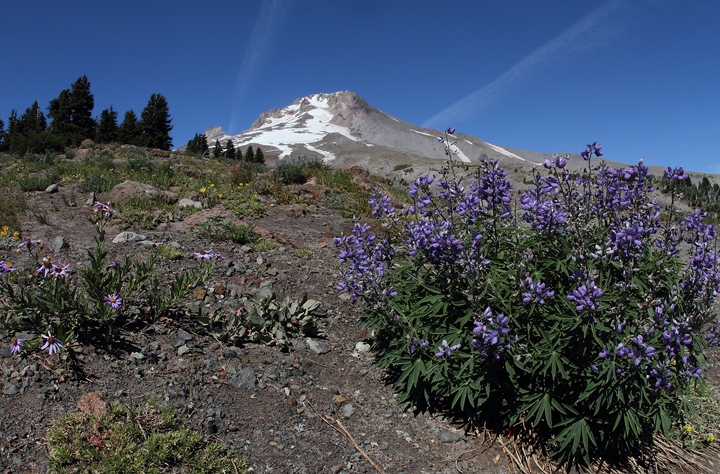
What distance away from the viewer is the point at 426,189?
2.84m

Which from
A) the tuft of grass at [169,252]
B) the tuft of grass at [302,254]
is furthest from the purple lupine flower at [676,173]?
the tuft of grass at [169,252]

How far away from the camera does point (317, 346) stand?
406 cm

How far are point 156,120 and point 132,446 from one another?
51.2 meters

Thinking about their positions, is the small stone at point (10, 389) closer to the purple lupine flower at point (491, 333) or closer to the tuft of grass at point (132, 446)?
the tuft of grass at point (132, 446)

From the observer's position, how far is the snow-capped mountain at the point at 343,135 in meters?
82.1

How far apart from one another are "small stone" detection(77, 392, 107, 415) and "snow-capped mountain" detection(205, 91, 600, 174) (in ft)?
198

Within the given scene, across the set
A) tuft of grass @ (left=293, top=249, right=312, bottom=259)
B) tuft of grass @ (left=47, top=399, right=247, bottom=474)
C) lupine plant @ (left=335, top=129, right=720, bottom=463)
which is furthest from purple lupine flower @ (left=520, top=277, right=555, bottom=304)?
tuft of grass @ (left=293, top=249, right=312, bottom=259)

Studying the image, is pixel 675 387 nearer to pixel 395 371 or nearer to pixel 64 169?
pixel 395 371

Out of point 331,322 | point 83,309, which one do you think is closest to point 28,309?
point 83,309

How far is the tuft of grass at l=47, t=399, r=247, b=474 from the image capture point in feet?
7.30

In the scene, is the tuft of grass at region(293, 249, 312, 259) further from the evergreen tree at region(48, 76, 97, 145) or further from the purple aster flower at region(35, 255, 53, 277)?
the evergreen tree at region(48, 76, 97, 145)

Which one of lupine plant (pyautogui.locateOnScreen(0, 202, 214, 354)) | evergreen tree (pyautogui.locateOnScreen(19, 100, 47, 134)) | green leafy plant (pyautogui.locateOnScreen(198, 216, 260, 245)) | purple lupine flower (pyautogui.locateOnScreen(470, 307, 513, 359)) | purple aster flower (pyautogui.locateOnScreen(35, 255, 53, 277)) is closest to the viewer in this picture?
purple lupine flower (pyautogui.locateOnScreen(470, 307, 513, 359))

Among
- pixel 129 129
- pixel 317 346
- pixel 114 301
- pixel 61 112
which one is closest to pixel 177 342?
pixel 114 301

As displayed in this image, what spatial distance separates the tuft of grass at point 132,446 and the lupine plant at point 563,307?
1.45m
